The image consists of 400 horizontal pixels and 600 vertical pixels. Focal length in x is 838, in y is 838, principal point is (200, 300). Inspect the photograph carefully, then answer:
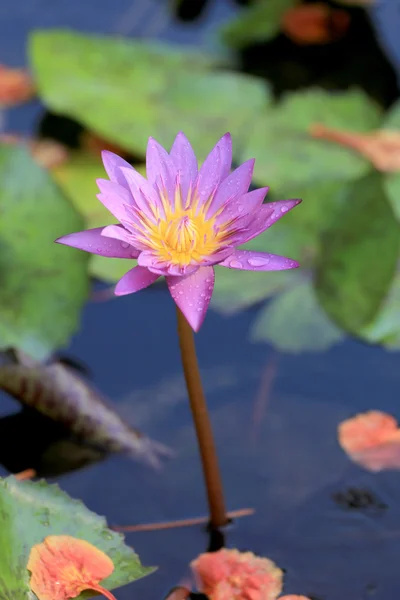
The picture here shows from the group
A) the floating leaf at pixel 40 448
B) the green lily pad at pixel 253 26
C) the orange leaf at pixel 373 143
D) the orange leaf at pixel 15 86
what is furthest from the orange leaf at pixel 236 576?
the green lily pad at pixel 253 26

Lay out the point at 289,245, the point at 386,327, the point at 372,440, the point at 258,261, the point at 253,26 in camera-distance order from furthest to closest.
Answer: the point at 253,26
the point at 289,245
the point at 386,327
the point at 372,440
the point at 258,261

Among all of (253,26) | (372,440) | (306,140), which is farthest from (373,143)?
(372,440)

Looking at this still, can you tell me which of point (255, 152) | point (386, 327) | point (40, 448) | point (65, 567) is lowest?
point (40, 448)

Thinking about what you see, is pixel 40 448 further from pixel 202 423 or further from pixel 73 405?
pixel 202 423

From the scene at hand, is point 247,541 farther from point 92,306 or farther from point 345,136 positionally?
point 345,136

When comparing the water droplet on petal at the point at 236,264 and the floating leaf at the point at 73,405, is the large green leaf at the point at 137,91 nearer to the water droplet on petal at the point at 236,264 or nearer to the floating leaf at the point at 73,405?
the floating leaf at the point at 73,405

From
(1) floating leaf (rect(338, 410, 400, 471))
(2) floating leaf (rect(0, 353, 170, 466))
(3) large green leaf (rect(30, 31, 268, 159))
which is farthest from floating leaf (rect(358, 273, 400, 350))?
(3) large green leaf (rect(30, 31, 268, 159))
